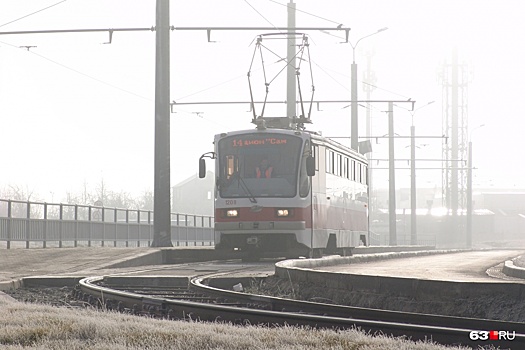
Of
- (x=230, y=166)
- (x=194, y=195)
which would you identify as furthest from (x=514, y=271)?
(x=194, y=195)

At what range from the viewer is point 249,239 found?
26.2 metres

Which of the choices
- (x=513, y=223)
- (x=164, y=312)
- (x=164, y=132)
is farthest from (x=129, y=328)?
(x=513, y=223)

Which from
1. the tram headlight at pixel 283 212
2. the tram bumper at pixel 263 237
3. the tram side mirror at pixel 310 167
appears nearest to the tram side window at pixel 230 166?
the tram bumper at pixel 263 237

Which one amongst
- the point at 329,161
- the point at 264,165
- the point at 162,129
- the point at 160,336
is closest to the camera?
the point at 160,336

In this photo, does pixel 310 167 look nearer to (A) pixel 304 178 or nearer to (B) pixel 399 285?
(A) pixel 304 178

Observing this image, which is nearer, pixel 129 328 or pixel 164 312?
pixel 129 328

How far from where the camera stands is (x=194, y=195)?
177250mm

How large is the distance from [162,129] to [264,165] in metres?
3.77

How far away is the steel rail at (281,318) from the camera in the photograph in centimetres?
905

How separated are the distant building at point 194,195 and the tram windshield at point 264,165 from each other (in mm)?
147476

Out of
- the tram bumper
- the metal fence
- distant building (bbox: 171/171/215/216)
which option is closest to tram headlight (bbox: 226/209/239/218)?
the tram bumper

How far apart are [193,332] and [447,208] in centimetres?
9825

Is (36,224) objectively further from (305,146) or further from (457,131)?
(457,131)

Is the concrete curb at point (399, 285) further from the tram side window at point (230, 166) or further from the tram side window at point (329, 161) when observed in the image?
the tram side window at point (329, 161)
